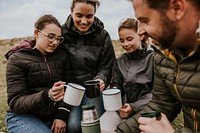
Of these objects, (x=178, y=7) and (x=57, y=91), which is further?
(x=57, y=91)

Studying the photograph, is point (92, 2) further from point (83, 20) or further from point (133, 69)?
point (133, 69)

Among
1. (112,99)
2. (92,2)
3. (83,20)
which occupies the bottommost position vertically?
(112,99)

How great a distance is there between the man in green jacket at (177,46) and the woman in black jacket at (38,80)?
4.03ft

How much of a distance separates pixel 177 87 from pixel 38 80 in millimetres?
1554

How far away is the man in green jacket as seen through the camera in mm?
1925

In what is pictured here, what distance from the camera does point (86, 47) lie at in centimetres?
363

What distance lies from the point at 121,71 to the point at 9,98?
3.82 ft

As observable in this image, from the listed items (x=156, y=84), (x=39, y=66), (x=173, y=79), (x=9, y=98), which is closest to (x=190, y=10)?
(x=173, y=79)

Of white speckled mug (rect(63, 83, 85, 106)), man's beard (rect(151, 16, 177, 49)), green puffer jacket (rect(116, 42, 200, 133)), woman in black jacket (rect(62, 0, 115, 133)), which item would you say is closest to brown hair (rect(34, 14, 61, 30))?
woman in black jacket (rect(62, 0, 115, 133))

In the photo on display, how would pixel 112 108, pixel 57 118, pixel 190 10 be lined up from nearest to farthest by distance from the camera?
pixel 190 10 → pixel 112 108 → pixel 57 118

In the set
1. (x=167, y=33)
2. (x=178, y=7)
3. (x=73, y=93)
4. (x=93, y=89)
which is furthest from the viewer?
(x=93, y=89)

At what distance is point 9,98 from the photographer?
3.25 meters

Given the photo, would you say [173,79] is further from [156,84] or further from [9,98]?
[9,98]

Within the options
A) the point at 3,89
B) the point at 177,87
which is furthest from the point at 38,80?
the point at 3,89
